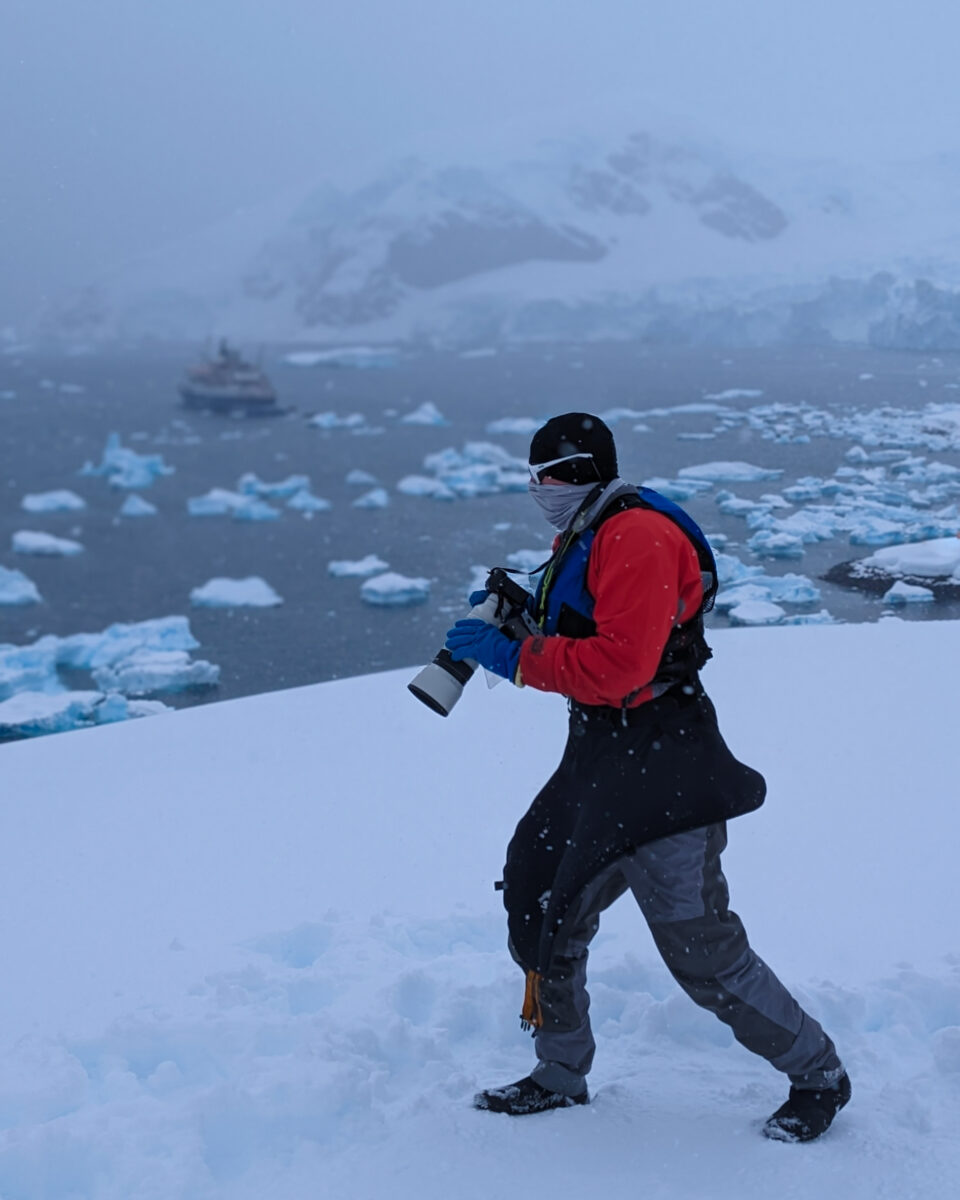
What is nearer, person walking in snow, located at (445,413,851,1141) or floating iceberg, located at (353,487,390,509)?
→ person walking in snow, located at (445,413,851,1141)

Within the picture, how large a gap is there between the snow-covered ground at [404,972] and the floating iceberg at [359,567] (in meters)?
11.1

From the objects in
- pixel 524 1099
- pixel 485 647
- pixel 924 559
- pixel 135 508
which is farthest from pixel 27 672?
pixel 135 508

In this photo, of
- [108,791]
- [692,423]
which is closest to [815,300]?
[692,423]

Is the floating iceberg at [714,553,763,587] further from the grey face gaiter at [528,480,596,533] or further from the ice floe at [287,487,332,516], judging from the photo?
the ice floe at [287,487,332,516]

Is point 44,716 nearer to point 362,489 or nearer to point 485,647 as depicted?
point 485,647

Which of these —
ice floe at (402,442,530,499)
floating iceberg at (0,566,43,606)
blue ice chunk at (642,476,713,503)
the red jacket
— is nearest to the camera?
the red jacket

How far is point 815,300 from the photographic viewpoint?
15.7 metres

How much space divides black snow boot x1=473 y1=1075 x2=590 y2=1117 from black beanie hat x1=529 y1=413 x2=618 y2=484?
0.86 m

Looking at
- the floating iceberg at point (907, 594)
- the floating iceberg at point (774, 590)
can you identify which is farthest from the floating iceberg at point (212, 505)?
the floating iceberg at point (907, 594)

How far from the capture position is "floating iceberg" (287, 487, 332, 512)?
803 inches

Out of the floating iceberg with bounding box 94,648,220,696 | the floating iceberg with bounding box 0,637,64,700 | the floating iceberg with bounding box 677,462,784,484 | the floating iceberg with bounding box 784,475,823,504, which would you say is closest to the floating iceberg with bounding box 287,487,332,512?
the floating iceberg with bounding box 0,637,64,700

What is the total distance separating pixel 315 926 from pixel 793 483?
8.99 m

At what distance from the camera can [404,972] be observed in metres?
1.90

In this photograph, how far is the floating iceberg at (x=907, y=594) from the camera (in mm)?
7500
